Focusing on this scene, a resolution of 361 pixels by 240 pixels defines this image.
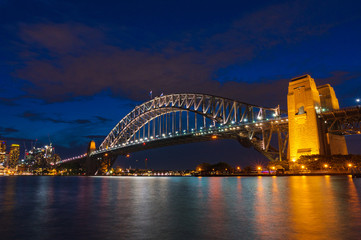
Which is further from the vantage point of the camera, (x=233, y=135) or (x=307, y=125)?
(x=233, y=135)

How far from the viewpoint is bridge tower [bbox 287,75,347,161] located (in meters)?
50.2

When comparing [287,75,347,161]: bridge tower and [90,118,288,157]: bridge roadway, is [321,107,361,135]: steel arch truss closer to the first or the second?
[287,75,347,161]: bridge tower

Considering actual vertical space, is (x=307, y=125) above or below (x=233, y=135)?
below

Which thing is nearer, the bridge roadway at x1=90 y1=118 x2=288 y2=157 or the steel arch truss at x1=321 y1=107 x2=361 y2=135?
the steel arch truss at x1=321 y1=107 x2=361 y2=135

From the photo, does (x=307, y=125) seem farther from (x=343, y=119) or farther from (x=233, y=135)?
(x=233, y=135)

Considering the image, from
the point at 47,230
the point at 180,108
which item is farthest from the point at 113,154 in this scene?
the point at 47,230

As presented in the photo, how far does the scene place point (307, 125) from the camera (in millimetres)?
51219

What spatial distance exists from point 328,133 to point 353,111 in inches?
244

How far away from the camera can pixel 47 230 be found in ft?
25.0

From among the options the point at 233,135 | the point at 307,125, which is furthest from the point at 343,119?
the point at 233,135

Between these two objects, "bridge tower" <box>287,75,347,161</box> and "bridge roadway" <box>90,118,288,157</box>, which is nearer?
"bridge tower" <box>287,75,347,161</box>

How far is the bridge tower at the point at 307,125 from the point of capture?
5019 cm

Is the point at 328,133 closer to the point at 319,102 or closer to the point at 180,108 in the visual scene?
the point at 319,102

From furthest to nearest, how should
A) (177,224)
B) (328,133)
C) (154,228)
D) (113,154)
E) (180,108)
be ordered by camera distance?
1. (113,154)
2. (180,108)
3. (328,133)
4. (177,224)
5. (154,228)
